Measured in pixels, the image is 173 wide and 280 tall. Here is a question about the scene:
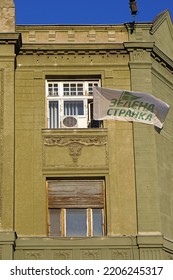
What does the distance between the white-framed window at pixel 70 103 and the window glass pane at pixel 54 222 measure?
2880 millimetres

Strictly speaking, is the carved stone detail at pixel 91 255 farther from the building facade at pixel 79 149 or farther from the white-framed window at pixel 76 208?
the white-framed window at pixel 76 208

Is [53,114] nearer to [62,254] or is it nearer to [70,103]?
[70,103]

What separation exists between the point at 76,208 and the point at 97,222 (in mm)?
803

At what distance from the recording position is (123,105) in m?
23.1

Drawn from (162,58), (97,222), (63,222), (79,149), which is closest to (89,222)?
(97,222)

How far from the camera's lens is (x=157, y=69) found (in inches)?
947

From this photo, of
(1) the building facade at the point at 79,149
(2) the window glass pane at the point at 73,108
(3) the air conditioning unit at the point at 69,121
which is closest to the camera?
(1) the building facade at the point at 79,149

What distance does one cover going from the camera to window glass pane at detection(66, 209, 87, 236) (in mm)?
21828

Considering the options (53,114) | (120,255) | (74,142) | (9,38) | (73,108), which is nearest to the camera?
(120,255)

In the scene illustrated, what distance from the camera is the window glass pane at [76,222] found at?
2183 cm

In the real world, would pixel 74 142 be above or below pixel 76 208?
above

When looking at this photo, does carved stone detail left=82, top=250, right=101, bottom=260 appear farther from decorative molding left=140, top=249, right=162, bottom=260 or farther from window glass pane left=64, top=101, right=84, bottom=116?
window glass pane left=64, top=101, right=84, bottom=116

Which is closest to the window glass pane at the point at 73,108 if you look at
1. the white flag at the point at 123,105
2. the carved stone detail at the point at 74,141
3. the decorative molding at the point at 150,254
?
the white flag at the point at 123,105

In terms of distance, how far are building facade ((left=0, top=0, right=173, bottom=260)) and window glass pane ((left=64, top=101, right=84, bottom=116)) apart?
0.03 metres
